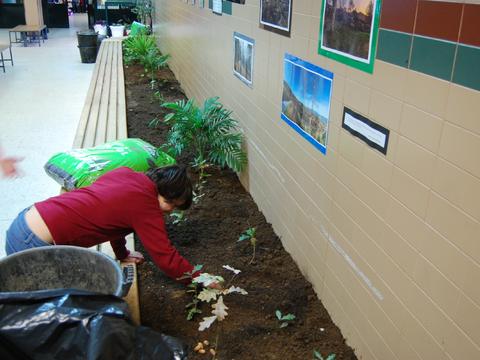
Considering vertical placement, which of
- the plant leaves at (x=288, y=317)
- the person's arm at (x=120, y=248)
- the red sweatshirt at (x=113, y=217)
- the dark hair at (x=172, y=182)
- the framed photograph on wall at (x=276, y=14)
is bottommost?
the plant leaves at (x=288, y=317)

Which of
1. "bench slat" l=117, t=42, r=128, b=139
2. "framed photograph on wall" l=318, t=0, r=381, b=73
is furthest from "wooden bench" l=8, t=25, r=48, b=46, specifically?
"framed photograph on wall" l=318, t=0, r=381, b=73

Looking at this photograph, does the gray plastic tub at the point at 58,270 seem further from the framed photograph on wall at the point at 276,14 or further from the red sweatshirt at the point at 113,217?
the framed photograph on wall at the point at 276,14

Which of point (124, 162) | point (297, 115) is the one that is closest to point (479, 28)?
point (297, 115)

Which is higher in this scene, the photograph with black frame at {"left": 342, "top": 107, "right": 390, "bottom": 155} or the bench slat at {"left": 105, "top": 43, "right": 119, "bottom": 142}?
the photograph with black frame at {"left": 342, "top": 107, "right": 390, "bottom": 155}

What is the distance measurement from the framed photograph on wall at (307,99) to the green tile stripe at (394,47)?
466 mm

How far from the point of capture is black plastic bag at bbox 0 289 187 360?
4.73 ft

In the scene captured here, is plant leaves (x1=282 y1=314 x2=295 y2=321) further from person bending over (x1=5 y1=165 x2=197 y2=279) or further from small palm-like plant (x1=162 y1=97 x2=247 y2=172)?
small palm-like plant (x1=162 y1=97 x2=247 y2=172)

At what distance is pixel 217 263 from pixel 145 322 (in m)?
0.64

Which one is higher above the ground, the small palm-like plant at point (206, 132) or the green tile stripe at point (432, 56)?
the green tile stripe at point (432, 56)

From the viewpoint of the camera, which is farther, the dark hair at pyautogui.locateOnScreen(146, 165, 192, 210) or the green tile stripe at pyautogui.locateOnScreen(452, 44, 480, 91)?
the dark hair at pyautogui.locateOnScreen(146, 165, 192, 210)

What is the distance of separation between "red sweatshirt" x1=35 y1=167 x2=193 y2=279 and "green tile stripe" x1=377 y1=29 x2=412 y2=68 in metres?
1.27

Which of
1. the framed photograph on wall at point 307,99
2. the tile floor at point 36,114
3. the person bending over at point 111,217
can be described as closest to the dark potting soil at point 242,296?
the person bending over at point 111,217

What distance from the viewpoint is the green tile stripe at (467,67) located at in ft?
4.43

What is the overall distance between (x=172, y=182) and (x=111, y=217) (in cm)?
34
